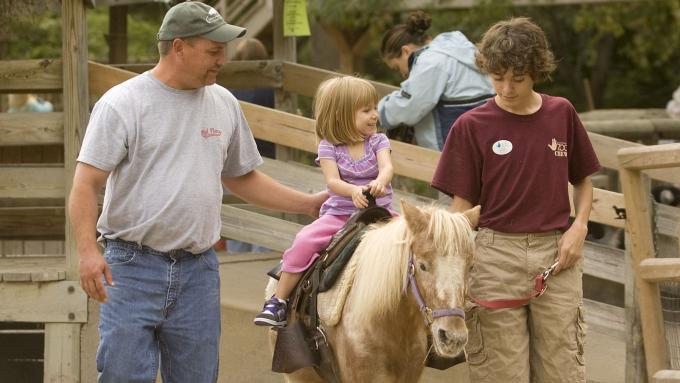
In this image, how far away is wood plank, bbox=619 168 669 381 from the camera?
225 inches

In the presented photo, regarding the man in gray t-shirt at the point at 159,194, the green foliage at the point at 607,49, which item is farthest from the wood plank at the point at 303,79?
the green foliage at the point at 607,49

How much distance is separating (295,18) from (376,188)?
3.82 metres

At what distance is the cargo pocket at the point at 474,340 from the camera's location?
4879 millimetres

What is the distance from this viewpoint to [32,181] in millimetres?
7102

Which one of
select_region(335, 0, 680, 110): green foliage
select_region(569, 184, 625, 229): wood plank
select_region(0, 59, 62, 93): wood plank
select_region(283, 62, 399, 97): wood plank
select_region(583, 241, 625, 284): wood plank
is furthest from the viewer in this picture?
select_region(335, 0, 680, 110): green foliage

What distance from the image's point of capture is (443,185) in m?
4.93

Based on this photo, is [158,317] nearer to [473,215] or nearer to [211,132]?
[211,132]

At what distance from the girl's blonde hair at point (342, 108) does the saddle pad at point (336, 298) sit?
2.06 feet

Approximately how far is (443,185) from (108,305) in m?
1.44

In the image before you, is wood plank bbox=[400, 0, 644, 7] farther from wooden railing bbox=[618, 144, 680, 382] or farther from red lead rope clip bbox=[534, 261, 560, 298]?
red lead rope clip bbox=[534, 261, 560, 298]

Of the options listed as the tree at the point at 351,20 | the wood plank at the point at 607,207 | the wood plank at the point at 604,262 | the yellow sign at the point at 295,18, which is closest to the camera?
the wood plank at the point at 607,207

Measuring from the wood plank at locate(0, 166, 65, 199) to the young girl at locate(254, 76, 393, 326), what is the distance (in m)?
2.11

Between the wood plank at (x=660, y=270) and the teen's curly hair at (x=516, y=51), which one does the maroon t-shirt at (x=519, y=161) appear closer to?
the teen's curly hair at (x=516, y=51)

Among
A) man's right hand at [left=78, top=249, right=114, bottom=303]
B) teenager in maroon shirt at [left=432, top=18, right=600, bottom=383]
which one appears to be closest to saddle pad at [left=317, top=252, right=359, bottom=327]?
teenager in maroon shirt at [left=432, top=18, right=600, bottom=383]
